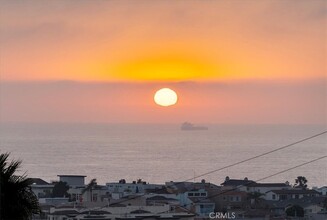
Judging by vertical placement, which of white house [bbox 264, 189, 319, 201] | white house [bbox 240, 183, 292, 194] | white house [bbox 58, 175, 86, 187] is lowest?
white house [bbox 264, 189, 319, 201]

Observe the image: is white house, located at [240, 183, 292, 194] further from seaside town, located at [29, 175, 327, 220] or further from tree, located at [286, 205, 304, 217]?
tree, located at [286, 205, 304, 217]

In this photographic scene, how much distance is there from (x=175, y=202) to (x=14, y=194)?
42735mm

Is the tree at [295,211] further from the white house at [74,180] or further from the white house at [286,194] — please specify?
the white house at [74,180]

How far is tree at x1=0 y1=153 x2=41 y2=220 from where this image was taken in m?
11.7

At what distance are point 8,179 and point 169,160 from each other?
12826 centimetres

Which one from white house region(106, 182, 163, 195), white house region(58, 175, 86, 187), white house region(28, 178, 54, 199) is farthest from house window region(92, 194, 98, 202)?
white house region(58, 175, 86, 187)

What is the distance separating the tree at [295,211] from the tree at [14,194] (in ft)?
137

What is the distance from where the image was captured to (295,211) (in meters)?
53.5

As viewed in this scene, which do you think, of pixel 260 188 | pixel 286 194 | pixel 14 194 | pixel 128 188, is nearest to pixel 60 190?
pixel 128 188

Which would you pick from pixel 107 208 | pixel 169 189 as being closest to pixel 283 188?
pixel 169 189

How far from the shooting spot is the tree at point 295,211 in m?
53.2

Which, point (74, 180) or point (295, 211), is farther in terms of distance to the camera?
point (74, 180)

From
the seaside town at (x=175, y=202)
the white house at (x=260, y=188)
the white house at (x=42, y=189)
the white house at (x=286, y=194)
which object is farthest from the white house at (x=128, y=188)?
the white house at (x=286, y=194)

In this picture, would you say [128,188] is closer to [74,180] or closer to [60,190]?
[60,190]
